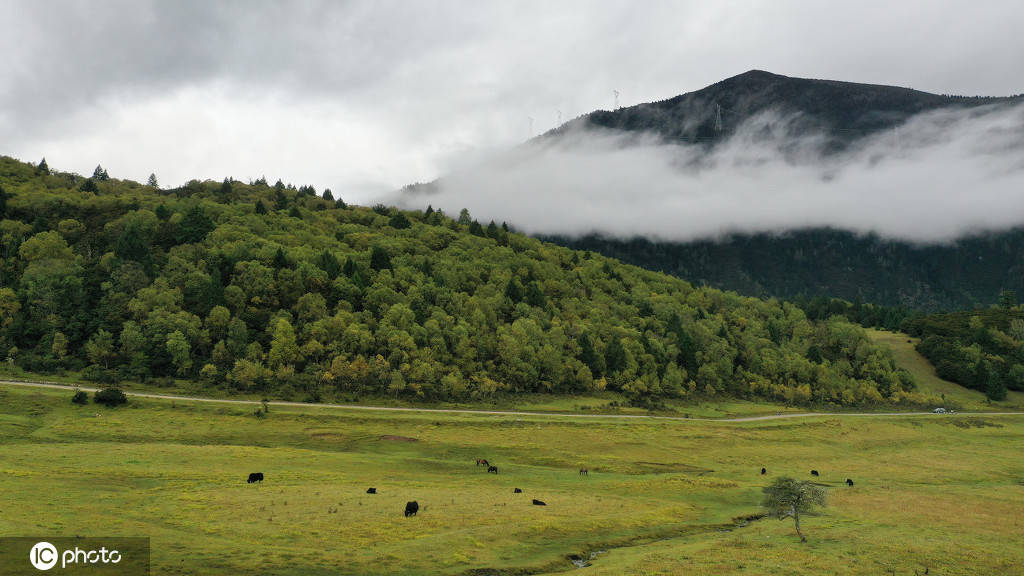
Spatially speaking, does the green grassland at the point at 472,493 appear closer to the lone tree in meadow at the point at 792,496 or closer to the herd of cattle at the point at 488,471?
the herd of cattle at the point at 488,471

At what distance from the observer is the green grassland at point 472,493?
3597cm

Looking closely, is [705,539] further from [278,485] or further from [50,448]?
[50,448]

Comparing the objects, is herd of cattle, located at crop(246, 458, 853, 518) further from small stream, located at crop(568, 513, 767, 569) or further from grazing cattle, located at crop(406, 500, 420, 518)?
small stream, located at crop(568, 513, 767, 569)

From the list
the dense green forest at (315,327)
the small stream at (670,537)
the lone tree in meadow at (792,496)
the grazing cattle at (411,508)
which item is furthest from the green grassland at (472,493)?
the dense green forest at (315,327)

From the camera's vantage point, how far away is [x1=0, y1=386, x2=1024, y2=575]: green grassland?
35969mm

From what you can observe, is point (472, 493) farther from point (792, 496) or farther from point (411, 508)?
point (792, 496)

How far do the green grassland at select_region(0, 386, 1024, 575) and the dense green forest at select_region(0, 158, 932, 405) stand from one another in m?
28.0

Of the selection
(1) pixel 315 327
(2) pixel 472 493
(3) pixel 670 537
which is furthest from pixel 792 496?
(1) pixel 315 327

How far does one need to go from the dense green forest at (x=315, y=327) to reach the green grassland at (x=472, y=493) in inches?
1103

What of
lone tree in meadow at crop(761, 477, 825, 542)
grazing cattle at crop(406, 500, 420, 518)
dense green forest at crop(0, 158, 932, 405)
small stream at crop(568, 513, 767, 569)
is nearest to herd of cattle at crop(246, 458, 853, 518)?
grazing cattle at crop(406, 500, 420, 518)

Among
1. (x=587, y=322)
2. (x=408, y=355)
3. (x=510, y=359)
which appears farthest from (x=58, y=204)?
(x=587, y=322)

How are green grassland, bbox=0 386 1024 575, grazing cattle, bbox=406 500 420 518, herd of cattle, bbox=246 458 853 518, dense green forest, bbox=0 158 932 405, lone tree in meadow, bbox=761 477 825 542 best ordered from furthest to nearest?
dense green forest, bbox=0 158 932 405, lone tree in meadow, bbox=761 477 825 542, herd of cattle, bbox=246 458 853 518, grazing cattle, bbox=406 500 420 518, green grassland, bbox=0 386 1024 575

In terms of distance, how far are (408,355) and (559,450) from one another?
62.7 metres

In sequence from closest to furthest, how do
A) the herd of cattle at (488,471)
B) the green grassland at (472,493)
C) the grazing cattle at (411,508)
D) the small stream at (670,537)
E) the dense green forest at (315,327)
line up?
the green grassland at (472,493)
the small stream at (670,537)
the grazing cattle at (411,508)
the herd of cattle at (488,471)
the dense green forest at (315,327)
